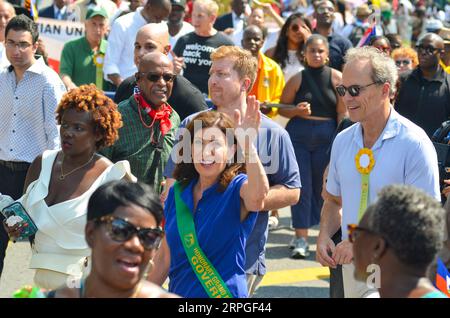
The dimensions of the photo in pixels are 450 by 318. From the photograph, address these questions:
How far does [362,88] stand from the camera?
5.57 m

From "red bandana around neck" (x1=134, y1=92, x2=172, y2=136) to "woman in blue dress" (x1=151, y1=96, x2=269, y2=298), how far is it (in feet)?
4.75

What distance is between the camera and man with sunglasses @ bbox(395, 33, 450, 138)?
923 cm

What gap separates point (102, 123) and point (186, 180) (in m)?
0.74

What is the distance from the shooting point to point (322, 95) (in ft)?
32.1

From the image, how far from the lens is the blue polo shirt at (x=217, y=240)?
4918 mm

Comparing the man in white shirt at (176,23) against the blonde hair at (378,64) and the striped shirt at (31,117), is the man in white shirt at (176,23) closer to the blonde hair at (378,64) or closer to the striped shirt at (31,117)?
the striped shirt at (31,117)

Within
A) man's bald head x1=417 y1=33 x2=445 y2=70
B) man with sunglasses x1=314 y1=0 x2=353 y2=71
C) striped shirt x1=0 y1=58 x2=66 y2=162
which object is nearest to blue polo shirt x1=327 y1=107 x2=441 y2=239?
striped shirt x1=0 y1=58 x2=66 y2=162

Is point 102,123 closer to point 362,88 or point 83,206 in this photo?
point 83,206

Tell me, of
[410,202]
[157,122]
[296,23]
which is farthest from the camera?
[296,23]

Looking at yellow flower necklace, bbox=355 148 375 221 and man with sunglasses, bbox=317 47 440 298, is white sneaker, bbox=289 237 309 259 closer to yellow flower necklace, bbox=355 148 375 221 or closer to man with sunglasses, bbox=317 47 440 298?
man with sunglasses, bbox=317 47 440 298

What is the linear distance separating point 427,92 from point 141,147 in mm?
3813

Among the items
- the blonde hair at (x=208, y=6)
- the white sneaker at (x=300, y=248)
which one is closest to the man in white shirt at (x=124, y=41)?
the blonde hair at (x=208, y=6)
